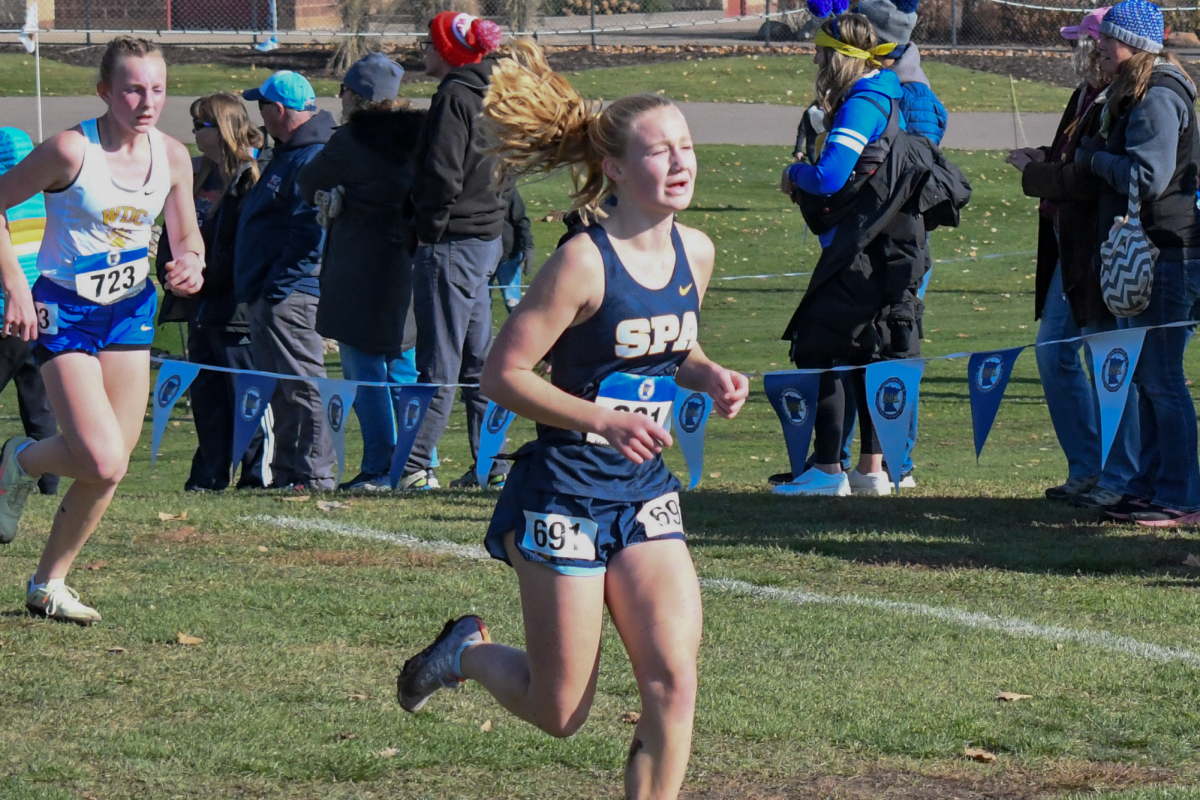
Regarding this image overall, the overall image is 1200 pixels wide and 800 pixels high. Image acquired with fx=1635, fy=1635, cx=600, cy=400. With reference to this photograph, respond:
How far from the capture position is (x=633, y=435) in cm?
362

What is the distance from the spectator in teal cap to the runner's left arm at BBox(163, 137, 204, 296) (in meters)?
2.63

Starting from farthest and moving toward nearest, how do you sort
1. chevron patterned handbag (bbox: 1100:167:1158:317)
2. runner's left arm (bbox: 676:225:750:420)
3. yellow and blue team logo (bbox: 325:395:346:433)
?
yellow and blue team logo (bbox: 325:395:346:433)
chevron patterned handbag (bbox: 1100:167:1158:317)
runner's left arm (bbox: 676:225:750:420)

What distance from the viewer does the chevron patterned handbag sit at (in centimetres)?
729

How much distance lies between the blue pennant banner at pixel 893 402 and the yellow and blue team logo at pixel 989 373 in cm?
→ 31

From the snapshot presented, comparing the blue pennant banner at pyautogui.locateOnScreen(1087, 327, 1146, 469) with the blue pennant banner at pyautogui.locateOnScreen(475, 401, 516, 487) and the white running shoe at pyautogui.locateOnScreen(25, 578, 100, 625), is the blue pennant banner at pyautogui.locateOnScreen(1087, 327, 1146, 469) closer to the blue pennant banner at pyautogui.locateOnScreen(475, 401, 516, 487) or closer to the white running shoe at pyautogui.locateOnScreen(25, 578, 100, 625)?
the blue pennant banner at pyautogui.locateOnScreen(475, 401, 516, 487)

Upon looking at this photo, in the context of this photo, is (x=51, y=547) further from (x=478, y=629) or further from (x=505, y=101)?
(x=505, y=101)

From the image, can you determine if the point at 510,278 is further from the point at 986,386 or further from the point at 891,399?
the point at 986,386

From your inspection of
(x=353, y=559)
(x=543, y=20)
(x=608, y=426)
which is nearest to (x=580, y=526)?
(x=608, y=426)

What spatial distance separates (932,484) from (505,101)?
5863 millimetres

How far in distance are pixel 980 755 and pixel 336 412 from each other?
5405mm

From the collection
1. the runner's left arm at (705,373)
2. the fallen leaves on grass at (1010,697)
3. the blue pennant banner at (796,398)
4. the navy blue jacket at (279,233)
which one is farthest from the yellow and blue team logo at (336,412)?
the runner's left arm at (705,373)

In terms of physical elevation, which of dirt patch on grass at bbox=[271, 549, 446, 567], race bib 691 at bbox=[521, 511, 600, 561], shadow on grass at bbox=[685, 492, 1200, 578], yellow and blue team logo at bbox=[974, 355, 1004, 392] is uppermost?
race bib 691 at bbox=[521, 511, 600, 561]

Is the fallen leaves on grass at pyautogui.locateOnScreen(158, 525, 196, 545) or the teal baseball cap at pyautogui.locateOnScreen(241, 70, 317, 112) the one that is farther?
the teal baseball cap at pyautogui.locateOnScreen(241, 70, 317, 112)

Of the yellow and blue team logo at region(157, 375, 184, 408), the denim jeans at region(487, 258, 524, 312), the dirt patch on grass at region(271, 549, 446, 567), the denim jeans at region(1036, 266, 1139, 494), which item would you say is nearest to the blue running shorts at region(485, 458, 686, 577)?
the dirt patch on grass at region(271, 549, 446, 567)
